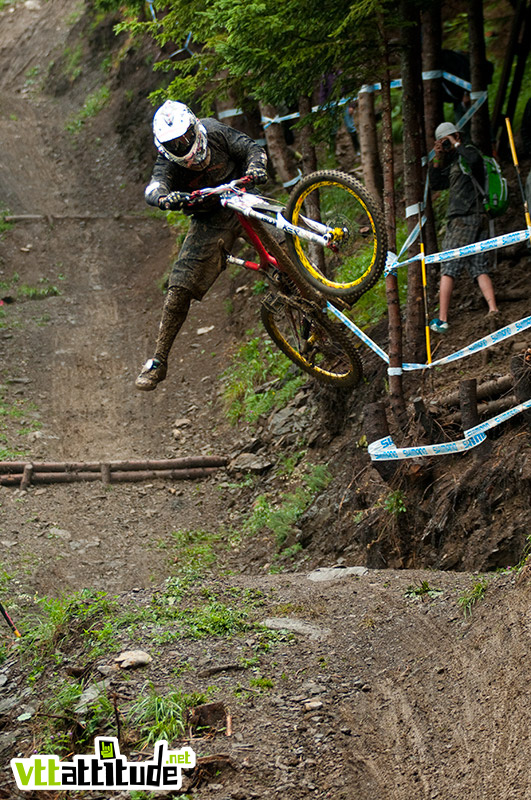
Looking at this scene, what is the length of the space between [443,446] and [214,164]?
375 centimetres

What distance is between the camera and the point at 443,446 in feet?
26.6

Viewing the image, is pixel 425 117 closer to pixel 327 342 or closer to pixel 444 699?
pixel 327 342

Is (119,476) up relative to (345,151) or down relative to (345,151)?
down

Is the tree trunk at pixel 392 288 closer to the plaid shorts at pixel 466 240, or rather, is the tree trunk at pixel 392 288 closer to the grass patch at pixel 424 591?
the plaid shorts at pixel 466 240

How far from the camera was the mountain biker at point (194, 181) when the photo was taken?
7.69 metres

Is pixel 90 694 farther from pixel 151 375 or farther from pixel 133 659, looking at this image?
pixel 151 375

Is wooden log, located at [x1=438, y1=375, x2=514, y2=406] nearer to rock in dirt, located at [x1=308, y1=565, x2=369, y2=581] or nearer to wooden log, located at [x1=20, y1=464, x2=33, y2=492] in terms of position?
rock in dirt, located at [x1=308, y1=565, x2=369, y2=581]

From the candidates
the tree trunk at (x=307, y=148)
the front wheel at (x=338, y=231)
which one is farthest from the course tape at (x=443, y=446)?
the tree trunk at (x=307, y=148)

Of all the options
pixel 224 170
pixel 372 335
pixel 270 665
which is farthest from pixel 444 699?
pixel 372 335

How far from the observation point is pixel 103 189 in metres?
22.5

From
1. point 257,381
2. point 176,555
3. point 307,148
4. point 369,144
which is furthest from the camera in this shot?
point 257,381

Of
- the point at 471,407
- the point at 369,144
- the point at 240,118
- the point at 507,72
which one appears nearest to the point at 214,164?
the point at 471,407

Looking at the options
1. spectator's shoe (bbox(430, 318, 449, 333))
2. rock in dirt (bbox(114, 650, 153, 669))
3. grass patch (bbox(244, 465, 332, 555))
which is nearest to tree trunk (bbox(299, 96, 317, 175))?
spectator's shoe (bbox(430, 318, 449, 333))

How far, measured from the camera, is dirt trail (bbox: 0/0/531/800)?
15.2 feet
